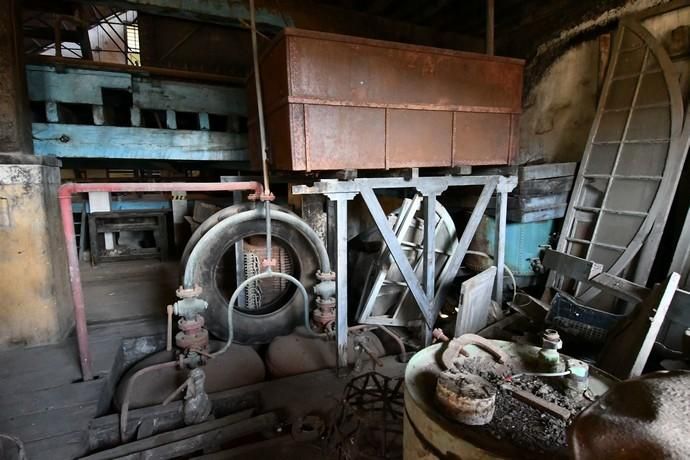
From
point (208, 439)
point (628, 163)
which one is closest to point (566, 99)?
point (628, 163)

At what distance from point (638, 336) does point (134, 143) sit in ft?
16.6

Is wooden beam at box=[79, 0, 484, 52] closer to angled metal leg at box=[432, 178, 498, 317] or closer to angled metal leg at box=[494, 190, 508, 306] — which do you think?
angled metal leg at box=[432, 178, 498, 317]

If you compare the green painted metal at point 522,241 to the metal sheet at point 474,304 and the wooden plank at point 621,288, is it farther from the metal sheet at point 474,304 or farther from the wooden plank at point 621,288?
the wooden plank at point 621,288

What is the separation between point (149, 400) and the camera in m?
3.03

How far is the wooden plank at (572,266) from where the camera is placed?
347cm

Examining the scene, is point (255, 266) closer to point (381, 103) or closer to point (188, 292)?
point (188, 292)

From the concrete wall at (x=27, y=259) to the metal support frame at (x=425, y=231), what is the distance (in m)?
2.28

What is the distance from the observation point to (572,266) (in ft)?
12.0

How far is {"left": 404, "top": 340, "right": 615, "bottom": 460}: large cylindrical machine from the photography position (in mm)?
1360

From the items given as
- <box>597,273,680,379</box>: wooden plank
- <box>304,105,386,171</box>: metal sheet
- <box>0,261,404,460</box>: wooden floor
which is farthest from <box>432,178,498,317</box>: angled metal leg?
<box>597,273,680,379</box>: wooden plank

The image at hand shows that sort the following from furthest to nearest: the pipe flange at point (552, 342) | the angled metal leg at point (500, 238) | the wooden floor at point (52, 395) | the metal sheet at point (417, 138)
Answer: the angled metal leg at point (500, 238) → the metal sheet at point (417, 138) → the wooden floor at point (52, 395) → the pipe flange at point (552, 342)

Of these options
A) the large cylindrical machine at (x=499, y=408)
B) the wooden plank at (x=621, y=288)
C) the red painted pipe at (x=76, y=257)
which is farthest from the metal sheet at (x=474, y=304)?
the red painted pipe at (x=76, y=257)

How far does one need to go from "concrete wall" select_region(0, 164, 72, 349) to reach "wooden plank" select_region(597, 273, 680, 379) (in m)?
4.65

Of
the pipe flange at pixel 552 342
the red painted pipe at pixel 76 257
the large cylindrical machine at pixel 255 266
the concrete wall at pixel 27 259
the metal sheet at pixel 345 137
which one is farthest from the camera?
the large cylindrical machine at pixel 255 266
